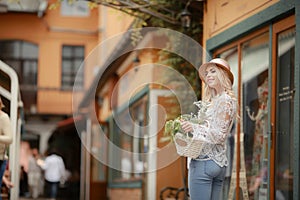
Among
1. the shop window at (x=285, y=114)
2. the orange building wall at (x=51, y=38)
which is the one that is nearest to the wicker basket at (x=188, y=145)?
the shop window at (x=285, y=114)

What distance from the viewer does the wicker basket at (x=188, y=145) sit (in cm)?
534

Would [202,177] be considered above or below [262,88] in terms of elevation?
below

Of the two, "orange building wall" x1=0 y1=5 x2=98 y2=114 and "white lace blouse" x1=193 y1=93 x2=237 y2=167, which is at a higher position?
"orange building wall" x1=0 y1=5 x2=98 y2=114

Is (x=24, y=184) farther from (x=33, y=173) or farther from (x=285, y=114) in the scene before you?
(x=285, y=114)

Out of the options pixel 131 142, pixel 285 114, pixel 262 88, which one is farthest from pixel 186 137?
pixel 131 142

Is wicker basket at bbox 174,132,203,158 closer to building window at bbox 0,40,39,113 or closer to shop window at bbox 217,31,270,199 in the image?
shop window at bbox 217,31,270,199

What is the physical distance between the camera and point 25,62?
92.1 feet

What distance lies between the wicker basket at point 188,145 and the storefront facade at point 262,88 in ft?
3.19

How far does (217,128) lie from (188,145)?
256 millimetres

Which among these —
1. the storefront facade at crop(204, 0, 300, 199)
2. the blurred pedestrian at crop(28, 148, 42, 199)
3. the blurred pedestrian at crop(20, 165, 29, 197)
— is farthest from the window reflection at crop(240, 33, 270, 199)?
the blurred pedestrian at crop(28, 148, 42, 199)

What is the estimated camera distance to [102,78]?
18281mm

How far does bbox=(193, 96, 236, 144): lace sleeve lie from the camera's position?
530 cm

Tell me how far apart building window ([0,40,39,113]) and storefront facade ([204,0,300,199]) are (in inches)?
756

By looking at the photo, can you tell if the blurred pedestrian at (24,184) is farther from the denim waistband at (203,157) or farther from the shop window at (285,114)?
the denim waistband at (203,157)
